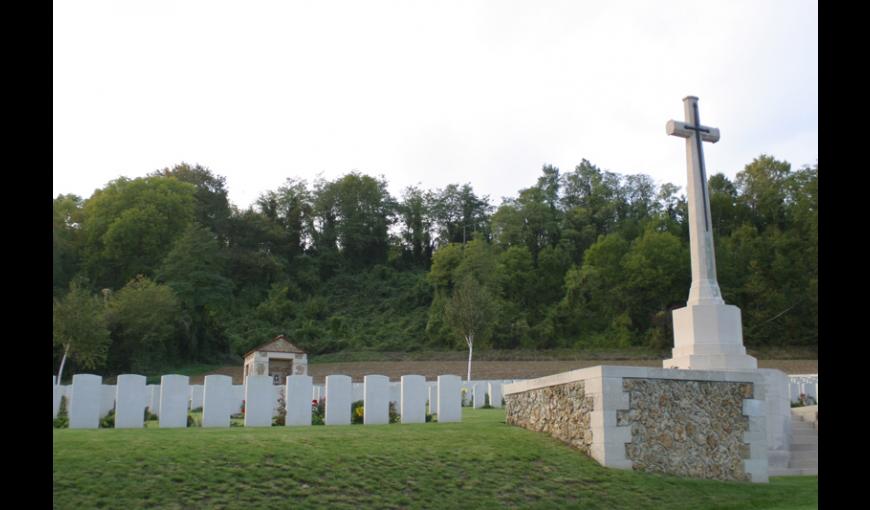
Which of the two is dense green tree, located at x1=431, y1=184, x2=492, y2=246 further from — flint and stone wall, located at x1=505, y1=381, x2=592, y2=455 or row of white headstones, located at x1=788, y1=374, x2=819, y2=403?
flint and stone wall, located at x1=505, y1=381, x2=592, y2=455

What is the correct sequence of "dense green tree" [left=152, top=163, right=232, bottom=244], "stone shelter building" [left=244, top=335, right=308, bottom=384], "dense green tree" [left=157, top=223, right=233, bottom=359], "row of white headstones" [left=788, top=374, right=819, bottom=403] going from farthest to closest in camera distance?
"dense green tree" [left=152, top=163, right=232, bottom=244] → "dense green tree" [left=157, top=223, right=233, bottom=359] → "stone shelter building" [left=244, top=335, right=308, bottom=384] → "row of white headstones" [left=788, top=374, right=819, bottom=403]

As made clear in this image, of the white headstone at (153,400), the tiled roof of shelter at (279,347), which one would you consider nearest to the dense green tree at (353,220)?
the tiled roof of shelter at (279,347)

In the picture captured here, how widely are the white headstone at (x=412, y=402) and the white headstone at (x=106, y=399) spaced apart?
16.4ft

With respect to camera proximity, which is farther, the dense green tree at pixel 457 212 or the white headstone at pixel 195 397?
the dense green tree at pixel 457 212

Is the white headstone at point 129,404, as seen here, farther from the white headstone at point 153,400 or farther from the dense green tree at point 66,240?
the dense green tree at point 66,240

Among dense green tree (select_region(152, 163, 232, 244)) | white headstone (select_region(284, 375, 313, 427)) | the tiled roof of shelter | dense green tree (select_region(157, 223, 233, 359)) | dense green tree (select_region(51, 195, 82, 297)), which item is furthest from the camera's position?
dense green tree (select_region(152, 163, 232, 244))

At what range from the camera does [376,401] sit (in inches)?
445

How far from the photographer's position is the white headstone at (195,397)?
1672cm

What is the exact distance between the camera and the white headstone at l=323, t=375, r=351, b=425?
11156 mm

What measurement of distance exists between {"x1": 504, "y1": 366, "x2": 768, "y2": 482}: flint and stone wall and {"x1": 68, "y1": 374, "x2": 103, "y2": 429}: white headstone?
6716mm

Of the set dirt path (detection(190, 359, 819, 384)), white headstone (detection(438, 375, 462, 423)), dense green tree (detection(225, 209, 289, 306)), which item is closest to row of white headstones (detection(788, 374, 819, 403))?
white headstone (detection(438, 375, 462, 423))

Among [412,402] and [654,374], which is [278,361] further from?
[654,374]
